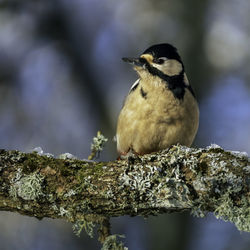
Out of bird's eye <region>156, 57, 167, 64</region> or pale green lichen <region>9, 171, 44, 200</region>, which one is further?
bird's eye <region>156, 57, 167, 64</region>

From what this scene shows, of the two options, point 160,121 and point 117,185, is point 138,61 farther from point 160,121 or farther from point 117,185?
point 117,185

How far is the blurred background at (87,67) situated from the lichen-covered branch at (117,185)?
16.4ft

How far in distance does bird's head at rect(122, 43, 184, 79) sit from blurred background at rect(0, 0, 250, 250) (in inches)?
147

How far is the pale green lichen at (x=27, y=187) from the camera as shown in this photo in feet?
11.0

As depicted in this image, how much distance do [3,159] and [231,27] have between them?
7890mm

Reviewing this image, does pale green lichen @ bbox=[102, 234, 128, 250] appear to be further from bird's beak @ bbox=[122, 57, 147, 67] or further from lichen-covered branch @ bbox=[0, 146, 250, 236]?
bird's beak @ bbox=[122, 57, 147, 67]

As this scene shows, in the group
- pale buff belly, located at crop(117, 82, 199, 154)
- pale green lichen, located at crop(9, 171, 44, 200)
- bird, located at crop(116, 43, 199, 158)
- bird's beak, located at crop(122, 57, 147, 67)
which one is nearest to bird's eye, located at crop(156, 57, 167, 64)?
bird, located at crop(116, 43, 199, 158)

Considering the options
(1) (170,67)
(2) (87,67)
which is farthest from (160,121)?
(2) (87,67)

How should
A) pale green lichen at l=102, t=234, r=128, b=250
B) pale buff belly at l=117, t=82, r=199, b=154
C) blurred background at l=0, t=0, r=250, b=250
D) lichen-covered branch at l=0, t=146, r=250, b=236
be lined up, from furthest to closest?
1. blurred background at l=0, t=0, r=250, b=250
2. pale buff belly at l=117, t=82, r=199, b=154
3. pale green lichen at l=102, t=234, r=128, b=250
4. lichen-covered branch at l=0, t=146, r=250, b=236

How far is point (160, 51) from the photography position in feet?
16.3

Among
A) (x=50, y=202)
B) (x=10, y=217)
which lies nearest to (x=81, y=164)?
(x=50, y=202)

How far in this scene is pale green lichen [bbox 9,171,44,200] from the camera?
132 inches

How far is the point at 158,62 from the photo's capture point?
4938 millimetres

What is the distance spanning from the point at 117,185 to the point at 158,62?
1.91 m
